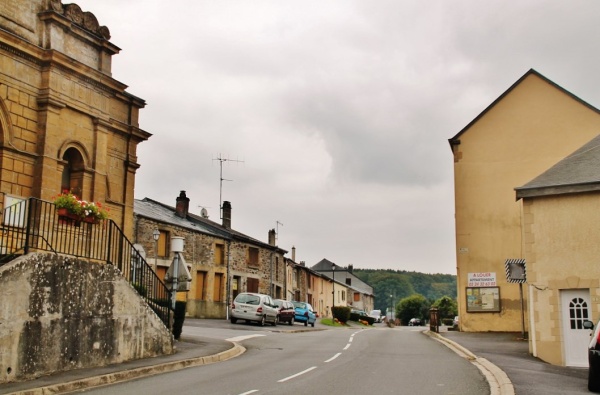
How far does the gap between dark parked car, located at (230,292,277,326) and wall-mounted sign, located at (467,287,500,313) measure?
35.0ft

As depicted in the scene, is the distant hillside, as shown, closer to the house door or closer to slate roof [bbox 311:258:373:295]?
slate roof [bbox 311:258:373:295]

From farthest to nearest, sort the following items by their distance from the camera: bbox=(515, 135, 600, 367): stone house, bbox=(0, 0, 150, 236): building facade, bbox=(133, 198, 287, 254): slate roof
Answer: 1. bbox=(133, 198, 287, 254): slate roof
2. bbox=(515, 135, 600, 367): stone house
3. bbox=(0, 0, 150, 236): building facade

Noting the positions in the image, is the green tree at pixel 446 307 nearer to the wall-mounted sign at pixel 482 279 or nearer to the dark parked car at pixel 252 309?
the dark parked car at pixel 252 309

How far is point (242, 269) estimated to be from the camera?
47344 mm

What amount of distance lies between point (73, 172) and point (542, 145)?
854 inches

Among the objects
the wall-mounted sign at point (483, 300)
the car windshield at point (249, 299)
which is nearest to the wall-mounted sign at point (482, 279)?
the wall-mounted sign at point (483, 300)

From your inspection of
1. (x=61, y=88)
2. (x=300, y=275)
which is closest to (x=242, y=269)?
(x=300, y=275)

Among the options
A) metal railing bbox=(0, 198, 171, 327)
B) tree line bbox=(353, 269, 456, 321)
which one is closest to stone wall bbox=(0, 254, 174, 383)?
metal railing bbox=(0, 198, 171, 327)

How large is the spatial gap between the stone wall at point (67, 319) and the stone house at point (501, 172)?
1779cm

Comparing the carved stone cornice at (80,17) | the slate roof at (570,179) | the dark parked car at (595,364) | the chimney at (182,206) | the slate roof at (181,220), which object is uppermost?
the carved stone cornice at (80,17)

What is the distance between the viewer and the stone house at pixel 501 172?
95.7ft

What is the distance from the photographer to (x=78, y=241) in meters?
14.2

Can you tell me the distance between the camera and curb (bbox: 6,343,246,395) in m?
10.7

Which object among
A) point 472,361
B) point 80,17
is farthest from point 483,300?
point 80,17
